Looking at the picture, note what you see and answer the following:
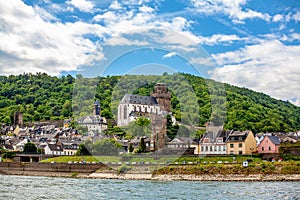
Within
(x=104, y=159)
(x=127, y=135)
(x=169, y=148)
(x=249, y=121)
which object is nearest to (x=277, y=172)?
(x=169, y=148)

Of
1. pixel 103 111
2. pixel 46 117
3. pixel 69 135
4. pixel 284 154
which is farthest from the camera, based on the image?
pixel 46 117

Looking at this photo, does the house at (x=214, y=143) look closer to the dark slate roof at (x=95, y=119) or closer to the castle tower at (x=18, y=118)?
the dark slate roof at (x=95, y=119)

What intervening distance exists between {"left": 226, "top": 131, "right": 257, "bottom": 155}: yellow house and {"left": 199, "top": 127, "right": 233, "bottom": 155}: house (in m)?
1.24

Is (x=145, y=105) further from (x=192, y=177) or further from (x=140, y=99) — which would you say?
(x=192, y=177)

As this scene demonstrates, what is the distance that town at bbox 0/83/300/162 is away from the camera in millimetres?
59656

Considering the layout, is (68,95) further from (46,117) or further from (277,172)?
(277,172)

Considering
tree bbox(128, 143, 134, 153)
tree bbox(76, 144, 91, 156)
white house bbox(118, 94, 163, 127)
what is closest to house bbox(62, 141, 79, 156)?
white house bbox(118, 94, 163, 127)

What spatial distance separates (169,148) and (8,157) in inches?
1198

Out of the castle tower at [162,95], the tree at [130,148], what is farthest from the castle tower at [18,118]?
the tree at [130,148]

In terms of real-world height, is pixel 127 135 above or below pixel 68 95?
below

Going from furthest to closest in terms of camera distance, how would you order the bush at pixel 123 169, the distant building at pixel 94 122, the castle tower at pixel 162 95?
1. the castle tower at pixel 162 95
2. the distant building at pixel 94 122
3. the bush at pixel 123 169

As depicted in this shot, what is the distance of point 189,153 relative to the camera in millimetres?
59438

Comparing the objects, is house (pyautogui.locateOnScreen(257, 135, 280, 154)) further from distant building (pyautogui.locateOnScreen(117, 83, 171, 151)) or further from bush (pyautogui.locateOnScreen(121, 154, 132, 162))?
distant building (pyautogui.locateOnScreen(117, 83, 171, 151))

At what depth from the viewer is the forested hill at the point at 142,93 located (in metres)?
79.7
